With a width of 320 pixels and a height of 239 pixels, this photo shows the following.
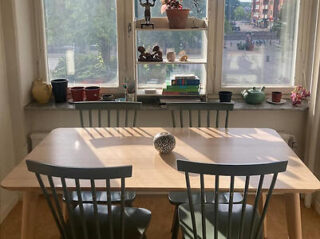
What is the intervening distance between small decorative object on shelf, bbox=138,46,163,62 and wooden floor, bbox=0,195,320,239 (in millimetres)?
1116

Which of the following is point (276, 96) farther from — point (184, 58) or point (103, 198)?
point (103, 198)

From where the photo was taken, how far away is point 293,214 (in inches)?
76.7

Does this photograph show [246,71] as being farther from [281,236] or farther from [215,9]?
[281,236]

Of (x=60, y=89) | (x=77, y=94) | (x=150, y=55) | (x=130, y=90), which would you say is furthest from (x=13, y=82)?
(x=150, y=55)

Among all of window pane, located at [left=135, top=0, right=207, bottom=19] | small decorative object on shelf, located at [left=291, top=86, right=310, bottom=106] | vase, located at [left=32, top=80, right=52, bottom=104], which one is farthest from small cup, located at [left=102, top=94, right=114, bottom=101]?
small decorative object on shelf, located at [left=291, top=86, right=310, bottom=106]

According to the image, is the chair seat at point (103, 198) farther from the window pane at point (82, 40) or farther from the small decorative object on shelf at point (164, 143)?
the window pane at point (82, 40)

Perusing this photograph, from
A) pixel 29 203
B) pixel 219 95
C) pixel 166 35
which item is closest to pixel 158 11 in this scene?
pixel 166 35

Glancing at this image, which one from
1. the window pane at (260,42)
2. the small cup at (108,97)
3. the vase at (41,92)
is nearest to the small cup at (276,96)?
the window pane at (260,42)

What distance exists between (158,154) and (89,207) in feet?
1.54

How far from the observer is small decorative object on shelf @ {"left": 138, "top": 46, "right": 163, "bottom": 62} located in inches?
124

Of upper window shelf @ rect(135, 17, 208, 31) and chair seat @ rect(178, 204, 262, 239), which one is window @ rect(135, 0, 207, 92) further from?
chair seat @ rect(178, 204, 262, 239)

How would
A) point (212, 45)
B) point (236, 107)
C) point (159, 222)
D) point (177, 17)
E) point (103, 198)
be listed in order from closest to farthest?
point (103, 198) → point (159, 222) → point (177, 17) → point (236, 107) → point (212, 45)

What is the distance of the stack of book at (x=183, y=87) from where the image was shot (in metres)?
3.21

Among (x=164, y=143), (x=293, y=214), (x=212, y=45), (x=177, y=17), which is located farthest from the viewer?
(x=212, y=45)
